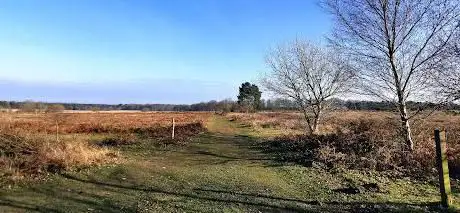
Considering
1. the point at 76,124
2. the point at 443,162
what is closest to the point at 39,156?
the point at 443,162

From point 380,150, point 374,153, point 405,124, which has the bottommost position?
point 374,153

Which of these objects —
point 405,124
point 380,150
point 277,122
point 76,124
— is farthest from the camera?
point 277,122

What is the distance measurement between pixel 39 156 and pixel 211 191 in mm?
5552

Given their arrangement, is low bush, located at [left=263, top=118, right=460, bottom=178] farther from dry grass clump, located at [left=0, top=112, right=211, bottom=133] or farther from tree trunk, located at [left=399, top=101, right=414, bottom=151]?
dry grass clump, located at [left=0, top=112, right=211, bottom=133]

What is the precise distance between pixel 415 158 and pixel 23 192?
10.7 m

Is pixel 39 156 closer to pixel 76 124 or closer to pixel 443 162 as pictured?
pixel 443 162

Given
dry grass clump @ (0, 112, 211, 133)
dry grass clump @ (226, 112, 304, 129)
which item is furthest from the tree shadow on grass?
dry grass clump @ (226, 112, 304, 129)

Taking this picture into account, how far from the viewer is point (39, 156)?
1279cm

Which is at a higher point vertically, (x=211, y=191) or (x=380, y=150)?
(x=380, y=150)

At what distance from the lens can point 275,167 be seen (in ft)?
46.6

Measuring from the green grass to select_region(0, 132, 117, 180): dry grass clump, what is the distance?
0.66 metres

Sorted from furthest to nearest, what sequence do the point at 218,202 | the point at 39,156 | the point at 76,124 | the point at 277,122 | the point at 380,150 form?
the point at 277,122 → the point at 76,124 → the point at 380,150 → the point at 39,156 → the point at 218,202

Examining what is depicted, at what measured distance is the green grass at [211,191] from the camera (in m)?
8.66

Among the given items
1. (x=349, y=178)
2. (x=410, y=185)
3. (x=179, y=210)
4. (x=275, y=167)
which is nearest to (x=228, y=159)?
(x=275, y=167)
